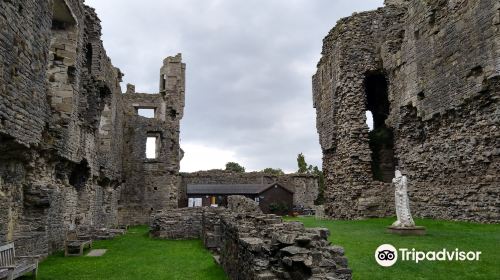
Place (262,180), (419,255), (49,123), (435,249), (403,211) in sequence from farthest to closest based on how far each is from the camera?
1. (262,180)
2. (403,211)
3. (49,123)
4. (435,249)
5. (419,255)

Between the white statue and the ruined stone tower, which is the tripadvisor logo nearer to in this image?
the white statue

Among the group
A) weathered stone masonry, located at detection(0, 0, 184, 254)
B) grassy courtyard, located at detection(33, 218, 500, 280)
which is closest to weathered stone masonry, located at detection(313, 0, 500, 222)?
grassy courtyard, located at detection(33, 218, 500, 280)

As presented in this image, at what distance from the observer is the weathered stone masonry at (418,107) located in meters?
14.0

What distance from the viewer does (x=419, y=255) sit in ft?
28.5

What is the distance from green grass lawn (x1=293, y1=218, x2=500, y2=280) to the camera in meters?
7.26

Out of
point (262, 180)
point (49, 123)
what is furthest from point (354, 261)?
point (262, 180)

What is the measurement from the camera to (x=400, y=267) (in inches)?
309

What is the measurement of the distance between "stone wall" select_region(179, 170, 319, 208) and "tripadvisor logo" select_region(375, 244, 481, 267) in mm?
28560

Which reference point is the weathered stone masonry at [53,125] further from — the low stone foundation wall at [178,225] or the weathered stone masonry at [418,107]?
the weathered stone masonry at [418,107]

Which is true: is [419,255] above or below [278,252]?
below

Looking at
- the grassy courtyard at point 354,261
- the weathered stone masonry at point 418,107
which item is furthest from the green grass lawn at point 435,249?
the weathered stone masonry at point 418,107

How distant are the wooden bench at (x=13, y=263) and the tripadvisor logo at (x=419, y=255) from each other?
22.1ft

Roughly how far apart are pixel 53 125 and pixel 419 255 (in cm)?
1024

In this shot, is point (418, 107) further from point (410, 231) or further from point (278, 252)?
point (278, 252)
